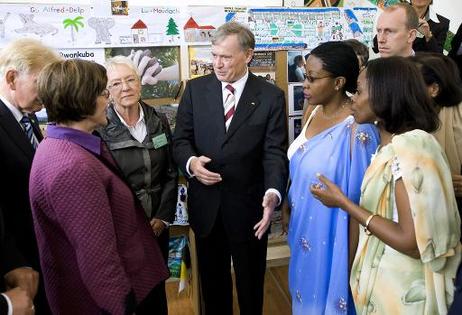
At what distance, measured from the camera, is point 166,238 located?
2020mm

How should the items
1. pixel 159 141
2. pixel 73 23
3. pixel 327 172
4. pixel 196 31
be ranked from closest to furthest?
1. pixel 327 172
2. pixel 159 141
3. pixel 73 23
4. pixel 196 31

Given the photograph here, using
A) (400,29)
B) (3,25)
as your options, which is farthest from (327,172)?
(3,25)

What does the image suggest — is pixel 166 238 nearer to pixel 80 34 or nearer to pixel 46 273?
pixel 46 273

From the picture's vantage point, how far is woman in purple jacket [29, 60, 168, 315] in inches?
43.2

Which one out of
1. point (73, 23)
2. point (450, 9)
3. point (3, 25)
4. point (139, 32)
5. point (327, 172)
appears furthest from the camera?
point (450, 9)

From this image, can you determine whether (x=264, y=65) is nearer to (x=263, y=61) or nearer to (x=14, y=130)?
(x=263, y=61)

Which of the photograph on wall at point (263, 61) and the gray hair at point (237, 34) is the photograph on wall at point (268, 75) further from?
the gray hair at point (237, 34)

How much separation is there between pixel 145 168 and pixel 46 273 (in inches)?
28.2

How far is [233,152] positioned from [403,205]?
88cm

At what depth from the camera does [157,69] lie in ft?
8.20

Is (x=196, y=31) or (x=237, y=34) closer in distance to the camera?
(x=237, y=34)

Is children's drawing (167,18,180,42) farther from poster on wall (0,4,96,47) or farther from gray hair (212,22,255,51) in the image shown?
gray hair (212,22,255,51)

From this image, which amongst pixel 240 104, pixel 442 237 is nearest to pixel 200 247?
pixel 240 104


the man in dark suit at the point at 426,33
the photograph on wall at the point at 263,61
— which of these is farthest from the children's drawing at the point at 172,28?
the man in dark suit at the point at 426,33
